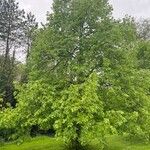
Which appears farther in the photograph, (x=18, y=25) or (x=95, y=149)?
(x=18, y=25)

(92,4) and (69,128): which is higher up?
(92,4)

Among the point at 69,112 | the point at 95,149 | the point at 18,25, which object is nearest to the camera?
the point at 69,112

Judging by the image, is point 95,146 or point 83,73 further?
point 95,146

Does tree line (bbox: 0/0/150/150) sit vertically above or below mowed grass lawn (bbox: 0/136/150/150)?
above

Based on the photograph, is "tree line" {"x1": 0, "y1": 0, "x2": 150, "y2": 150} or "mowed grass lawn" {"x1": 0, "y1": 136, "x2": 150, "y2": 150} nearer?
"tree line" {"x1": 0, "y1": 0, "x2": 150, "y2": 150}

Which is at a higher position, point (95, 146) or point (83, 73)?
point (83, 73)

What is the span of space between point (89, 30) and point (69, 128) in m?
10.1

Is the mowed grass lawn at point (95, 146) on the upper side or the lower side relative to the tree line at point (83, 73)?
lower

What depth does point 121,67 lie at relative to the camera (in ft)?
129

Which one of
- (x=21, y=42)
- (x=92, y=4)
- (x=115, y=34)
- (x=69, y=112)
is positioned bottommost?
(x=69, y=112)

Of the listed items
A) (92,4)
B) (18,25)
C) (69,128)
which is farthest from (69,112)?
(18,25)

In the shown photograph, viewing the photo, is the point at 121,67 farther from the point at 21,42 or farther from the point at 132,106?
the point at 21,42

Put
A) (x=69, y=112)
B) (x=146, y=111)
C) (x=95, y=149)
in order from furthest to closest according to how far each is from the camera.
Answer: (x=95, y=149), (x=146, y=111), (x=69, y=112)

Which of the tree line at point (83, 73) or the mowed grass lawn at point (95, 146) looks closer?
the tree line at point (83, 73)
